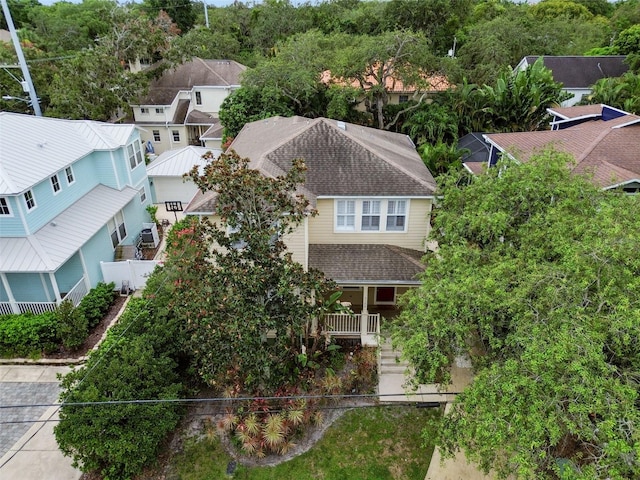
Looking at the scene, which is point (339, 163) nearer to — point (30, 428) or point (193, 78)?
point (30, 428)

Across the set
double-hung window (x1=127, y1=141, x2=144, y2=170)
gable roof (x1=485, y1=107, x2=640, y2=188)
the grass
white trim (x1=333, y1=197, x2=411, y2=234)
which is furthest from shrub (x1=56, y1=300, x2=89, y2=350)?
gable roof (x1=485, y1=107, x2=640, y2=188)

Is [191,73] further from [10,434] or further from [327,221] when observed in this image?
[10,434]

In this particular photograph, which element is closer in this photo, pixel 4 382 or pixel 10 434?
pixel 10 434

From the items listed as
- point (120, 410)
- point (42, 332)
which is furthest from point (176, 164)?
point (120, 410)

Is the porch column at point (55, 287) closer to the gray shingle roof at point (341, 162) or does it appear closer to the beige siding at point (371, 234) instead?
the gray shingle roof at point (341, 162)

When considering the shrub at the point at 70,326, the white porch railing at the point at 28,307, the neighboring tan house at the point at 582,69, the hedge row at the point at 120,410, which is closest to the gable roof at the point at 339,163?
the hedge row at the point at 120,410

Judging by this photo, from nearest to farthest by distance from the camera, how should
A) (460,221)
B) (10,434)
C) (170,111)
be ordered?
(460,221)
(10,434)
(170,111)

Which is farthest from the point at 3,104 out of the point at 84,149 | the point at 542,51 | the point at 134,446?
the point at 542,51
